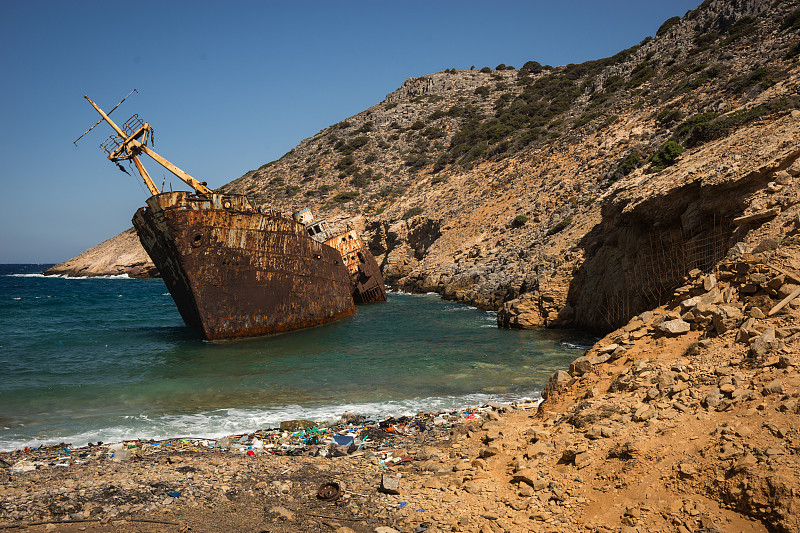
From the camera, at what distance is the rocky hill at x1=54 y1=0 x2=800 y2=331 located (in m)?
10.3

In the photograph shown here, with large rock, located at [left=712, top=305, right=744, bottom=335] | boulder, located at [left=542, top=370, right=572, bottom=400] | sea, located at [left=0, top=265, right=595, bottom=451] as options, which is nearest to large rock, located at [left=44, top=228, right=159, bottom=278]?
sea, located at [left=0, top=265, right=595, bottom=451]

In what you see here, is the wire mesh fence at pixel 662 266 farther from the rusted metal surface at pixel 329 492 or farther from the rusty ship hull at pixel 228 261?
the rusty ship hull at pixel 228 261

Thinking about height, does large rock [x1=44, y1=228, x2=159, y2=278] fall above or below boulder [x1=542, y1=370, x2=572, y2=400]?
above

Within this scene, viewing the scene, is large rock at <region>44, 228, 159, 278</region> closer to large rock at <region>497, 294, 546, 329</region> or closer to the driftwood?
large rock at <region>497, 294, 546, 329</region>

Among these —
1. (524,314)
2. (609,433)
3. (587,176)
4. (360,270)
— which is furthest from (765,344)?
(360,270)

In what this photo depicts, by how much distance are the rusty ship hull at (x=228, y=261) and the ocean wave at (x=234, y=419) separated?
23.2 ft

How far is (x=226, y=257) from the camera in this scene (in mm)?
15469

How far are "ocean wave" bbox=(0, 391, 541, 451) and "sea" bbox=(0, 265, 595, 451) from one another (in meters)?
0.03

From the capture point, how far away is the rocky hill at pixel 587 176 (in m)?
10.3

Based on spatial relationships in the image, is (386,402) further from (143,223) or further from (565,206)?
(565,206)

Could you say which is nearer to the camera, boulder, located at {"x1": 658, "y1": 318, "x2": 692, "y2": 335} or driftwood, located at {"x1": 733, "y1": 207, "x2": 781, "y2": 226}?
boulder, located at {"x1": 658, "y1": 318, "x2": 692, "y2": 335}

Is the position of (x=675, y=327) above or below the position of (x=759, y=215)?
below

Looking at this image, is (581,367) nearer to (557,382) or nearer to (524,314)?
(557,382)

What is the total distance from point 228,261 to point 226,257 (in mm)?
151
